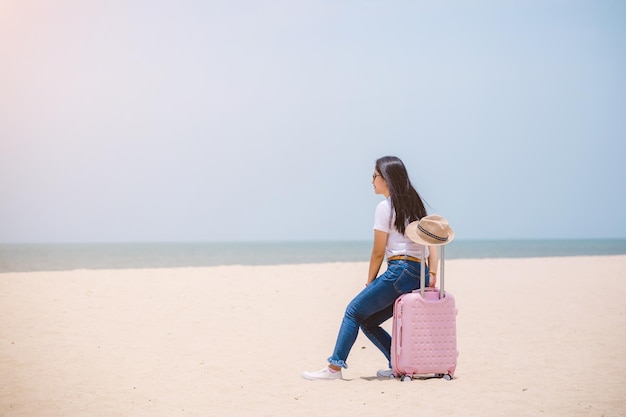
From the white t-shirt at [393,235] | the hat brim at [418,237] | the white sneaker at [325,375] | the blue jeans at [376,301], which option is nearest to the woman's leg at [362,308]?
the blue jeans at [376,301]

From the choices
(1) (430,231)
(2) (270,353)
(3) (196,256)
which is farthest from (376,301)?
(3) (196,256)

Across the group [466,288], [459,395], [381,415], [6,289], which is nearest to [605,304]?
[466,288]

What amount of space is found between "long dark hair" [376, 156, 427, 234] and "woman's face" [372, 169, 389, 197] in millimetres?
38

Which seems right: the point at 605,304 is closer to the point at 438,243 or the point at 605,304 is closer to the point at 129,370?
the point at 438,243

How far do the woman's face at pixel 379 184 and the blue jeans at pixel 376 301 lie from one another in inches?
22.5

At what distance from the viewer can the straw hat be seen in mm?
5562

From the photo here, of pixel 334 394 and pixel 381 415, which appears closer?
pixel 381 415

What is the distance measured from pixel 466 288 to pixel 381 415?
9.65 metres

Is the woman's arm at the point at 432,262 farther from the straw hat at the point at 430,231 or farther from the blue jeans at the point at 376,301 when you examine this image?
the straw hat at the point at 430,231

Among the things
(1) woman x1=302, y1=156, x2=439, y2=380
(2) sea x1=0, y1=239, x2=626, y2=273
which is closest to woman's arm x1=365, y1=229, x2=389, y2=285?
(1) woman x1=302, y1=156, x2=439, y2=380

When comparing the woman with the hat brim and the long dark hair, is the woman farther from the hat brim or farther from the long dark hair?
the hat brim

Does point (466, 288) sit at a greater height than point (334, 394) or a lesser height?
lesser

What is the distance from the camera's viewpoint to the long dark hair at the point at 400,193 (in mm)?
5773

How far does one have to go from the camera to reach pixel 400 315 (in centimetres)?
574
